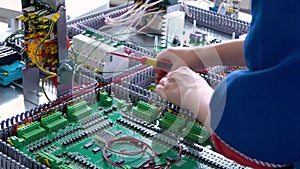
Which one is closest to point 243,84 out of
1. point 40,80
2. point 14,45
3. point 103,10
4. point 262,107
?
point 262,107

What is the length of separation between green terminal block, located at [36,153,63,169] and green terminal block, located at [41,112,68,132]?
174 mm

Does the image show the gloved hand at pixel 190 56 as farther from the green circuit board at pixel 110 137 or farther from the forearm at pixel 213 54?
the green circuit board at pixel 110 137

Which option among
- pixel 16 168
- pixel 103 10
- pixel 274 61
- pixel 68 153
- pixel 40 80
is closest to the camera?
pixel 274 61

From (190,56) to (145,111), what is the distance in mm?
423

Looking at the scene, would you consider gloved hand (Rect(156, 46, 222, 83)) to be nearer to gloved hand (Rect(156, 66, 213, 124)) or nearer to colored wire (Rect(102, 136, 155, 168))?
gloved hand (Rect(156, 66, 213, 124))

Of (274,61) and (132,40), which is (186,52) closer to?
(274,61)

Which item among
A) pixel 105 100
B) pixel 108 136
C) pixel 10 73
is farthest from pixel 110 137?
pixel 10 73

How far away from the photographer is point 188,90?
1.31 m

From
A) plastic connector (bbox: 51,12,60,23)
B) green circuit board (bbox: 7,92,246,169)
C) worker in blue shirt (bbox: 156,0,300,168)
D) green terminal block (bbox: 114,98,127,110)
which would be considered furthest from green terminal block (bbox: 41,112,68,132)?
worker in blue shirt (bbox: 156,0,300,168)

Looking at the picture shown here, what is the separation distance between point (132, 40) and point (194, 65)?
102cm

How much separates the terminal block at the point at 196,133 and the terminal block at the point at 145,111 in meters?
0.15

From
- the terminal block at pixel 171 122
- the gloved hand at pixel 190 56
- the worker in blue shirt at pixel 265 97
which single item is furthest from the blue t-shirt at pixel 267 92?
the terminal block at pixel 171 122

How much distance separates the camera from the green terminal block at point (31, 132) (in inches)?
62.4

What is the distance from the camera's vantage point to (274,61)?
2.99ft
